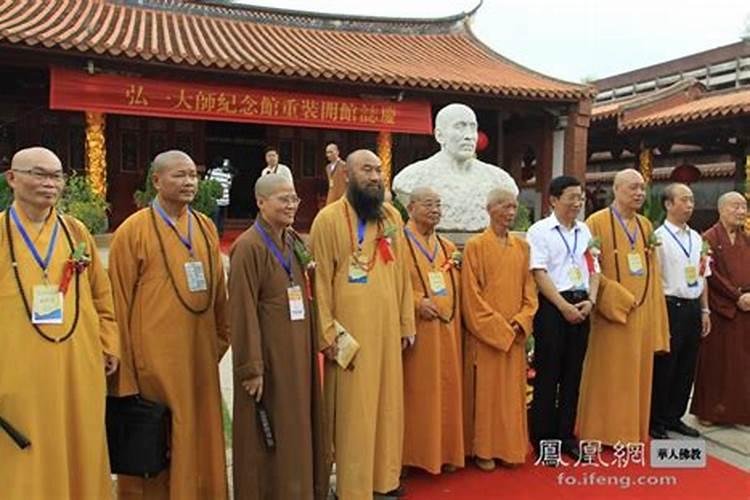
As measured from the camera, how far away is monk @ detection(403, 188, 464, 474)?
10.6 feet

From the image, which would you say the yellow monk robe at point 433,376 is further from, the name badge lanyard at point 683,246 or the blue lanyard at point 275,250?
the name badge lanyard at point 683,246

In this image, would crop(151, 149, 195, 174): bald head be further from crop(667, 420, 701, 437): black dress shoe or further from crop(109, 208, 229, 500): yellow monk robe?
crop(667, 420, 701, 437): black dress shoe

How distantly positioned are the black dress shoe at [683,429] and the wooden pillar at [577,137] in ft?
23.0

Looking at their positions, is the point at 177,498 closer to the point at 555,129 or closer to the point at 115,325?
the point at 115,325

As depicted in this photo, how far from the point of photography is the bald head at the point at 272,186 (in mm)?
2680

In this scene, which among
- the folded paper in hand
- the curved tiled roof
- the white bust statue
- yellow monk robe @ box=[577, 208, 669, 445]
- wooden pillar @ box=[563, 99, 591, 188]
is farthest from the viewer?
wooden pillar @ box=[563, 99, 591, 188]

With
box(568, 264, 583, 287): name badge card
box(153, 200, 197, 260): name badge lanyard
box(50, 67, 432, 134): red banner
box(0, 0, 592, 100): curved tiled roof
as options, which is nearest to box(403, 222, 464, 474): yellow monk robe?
box(568, 264, 583, 287): name badge card

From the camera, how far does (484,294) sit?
3383 millimetres

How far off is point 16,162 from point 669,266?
333 cm

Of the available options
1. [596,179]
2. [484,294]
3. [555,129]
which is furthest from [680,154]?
[484,294]

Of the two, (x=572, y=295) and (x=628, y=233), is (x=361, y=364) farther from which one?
(x=628, y=233)

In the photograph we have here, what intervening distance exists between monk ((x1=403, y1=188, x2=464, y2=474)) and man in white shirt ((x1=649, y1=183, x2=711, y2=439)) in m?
1.37

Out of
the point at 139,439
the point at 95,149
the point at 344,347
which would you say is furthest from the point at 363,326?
the point at 95,149

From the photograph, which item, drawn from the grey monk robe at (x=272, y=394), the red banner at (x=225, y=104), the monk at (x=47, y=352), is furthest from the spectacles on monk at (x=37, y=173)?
the red banner at (x=225, y=104)
